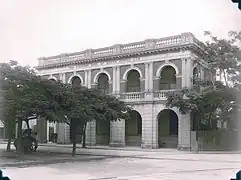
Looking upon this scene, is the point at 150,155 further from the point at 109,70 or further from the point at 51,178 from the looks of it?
the point at 51,178

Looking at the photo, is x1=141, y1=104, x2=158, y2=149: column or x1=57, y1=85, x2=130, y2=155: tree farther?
x1=57, y1=85, x2=130, y2=155: tree

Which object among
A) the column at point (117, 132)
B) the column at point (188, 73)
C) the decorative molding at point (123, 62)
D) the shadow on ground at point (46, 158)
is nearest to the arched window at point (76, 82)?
the decorative molding at point (123, 62)

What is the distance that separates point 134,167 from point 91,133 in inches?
49.2

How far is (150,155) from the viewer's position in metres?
4.39

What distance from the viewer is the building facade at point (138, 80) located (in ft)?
13.5

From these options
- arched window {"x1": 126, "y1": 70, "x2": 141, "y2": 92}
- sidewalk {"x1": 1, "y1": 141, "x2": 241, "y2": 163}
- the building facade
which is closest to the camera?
sidewalk {"x1": 1, "y1": 141, "x2": 241, "y2": 163}

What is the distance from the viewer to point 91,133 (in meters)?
4.68

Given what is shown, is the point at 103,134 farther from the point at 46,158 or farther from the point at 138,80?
the point at 138,80

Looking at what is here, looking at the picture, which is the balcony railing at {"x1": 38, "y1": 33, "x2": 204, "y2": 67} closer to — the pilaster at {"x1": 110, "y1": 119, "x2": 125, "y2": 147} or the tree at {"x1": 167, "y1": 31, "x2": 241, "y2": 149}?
the tree at {"x1": 167, "y1": 31, "x2": 241, "y2": 149}

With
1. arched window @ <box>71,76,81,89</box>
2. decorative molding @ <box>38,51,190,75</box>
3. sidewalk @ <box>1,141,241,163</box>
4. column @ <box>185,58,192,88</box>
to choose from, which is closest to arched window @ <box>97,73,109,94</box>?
decorative molding @ <box>38,51,190,75</box>

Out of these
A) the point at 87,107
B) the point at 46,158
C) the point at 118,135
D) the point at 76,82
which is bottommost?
the point at 46,158

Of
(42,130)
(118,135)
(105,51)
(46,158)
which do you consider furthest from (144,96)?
(46,158)

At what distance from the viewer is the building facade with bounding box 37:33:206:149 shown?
13.5ft

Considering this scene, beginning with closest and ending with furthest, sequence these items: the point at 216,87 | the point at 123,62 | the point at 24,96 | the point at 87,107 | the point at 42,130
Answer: the point at 216,87 < the point at 24,96 < the point at 42,130 < the point at 123,62 < the point at 87,107
